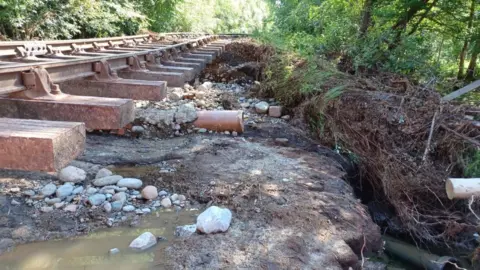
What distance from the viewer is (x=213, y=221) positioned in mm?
2963

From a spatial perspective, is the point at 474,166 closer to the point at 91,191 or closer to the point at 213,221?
the point at 213,221

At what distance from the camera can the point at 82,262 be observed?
261 centimetres

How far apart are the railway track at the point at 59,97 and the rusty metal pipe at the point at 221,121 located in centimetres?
91

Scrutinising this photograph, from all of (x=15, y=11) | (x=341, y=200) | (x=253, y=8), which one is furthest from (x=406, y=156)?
(x=253, y=8)

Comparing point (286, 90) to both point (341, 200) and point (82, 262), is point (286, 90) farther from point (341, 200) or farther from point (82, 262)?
point (82, 262)

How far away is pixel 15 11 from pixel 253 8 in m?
31.0

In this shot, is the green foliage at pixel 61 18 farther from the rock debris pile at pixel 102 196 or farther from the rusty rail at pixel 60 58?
the rock debris pile at pixel 102 196

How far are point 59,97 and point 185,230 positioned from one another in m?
1.43

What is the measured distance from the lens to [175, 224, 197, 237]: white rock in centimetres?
295

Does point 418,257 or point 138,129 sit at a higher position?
point 138,129

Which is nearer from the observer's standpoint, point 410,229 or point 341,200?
point 341,200

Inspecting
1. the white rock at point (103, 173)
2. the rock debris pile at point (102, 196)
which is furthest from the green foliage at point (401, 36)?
the white rock at point (103, 173)

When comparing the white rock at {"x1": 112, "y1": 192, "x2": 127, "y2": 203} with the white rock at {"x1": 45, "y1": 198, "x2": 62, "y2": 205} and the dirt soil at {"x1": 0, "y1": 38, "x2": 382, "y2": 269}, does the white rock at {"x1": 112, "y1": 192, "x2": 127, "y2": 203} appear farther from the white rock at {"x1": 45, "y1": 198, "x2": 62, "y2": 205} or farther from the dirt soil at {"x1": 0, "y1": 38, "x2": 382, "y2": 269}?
the white rock at {"x1": 45, "y1": 198, "x2": 62, "y2": 205}

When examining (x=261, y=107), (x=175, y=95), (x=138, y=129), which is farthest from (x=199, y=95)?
(x=138, y=129)
